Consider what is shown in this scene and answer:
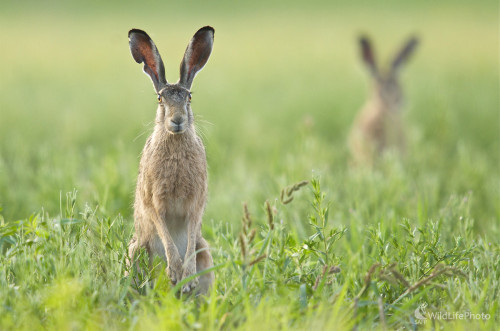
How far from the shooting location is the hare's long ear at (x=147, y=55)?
4.34 meters

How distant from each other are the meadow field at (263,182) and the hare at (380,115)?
0.22m

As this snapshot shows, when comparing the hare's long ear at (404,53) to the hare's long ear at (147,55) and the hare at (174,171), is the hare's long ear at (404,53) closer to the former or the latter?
the hare at (174,171)

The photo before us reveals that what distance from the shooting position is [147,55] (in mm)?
4406

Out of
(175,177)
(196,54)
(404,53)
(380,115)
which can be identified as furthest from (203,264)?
(404,53)

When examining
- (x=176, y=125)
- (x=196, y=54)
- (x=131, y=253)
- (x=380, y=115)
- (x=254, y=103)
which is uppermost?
(x=196, y=54)

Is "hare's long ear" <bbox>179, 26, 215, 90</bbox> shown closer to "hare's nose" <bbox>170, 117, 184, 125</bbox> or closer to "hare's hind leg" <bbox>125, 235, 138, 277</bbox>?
"hare's nose" <bbox>170, 117, 184, 125</bbox>

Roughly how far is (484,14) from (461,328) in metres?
23.3

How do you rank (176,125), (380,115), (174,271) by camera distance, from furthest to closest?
1. (380,115)
2. (174,271)
3. (176,125)

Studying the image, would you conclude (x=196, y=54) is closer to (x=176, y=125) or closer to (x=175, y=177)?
(x=176, y=125)

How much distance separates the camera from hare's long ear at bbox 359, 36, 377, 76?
10.1m

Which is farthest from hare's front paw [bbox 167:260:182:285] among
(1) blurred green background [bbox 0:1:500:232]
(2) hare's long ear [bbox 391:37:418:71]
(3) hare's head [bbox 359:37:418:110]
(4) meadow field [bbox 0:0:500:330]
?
(2) hare's long ear [bbox 391:37:418:71]

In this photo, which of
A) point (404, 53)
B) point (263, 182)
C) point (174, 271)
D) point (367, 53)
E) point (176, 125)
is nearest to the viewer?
point (176, 125)

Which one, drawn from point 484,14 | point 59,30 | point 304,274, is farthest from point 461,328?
point 484,14

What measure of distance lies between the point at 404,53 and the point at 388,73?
0.36 metres
